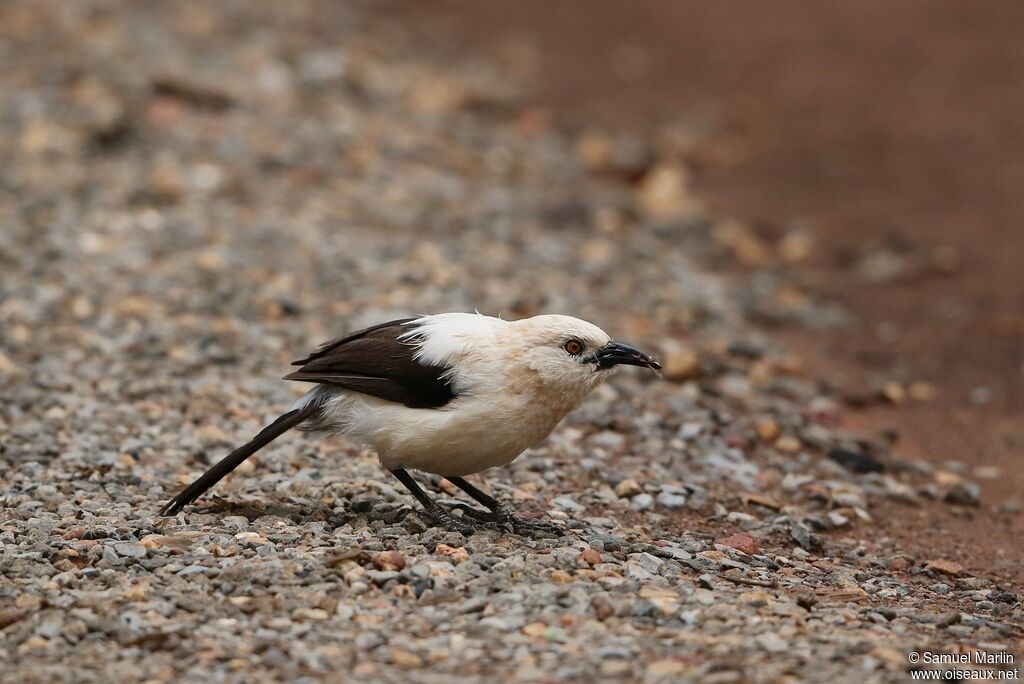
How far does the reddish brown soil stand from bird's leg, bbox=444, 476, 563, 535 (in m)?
2.16

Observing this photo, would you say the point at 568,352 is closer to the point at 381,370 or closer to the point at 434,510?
the point at 381,370

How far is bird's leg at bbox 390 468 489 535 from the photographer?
20.2 ft

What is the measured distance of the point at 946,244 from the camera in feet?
42.0

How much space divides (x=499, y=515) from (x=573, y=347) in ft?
3.00

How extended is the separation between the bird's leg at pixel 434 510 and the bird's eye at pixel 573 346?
947mm

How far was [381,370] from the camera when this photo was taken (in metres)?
6.14

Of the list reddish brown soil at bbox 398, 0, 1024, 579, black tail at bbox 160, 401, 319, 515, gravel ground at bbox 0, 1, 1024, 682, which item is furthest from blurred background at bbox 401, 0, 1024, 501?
black tail at bbox 160, 401, 319, 515

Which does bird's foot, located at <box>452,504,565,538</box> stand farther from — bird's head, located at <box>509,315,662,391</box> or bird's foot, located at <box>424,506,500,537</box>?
bird's head, located at <box>509,315,662,391</box>

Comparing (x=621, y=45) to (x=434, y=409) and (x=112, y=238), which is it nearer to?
(x=112, y=238)

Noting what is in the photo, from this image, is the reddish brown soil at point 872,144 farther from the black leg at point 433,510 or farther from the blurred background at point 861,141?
the black leg at point 433,510

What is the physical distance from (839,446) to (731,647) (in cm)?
378

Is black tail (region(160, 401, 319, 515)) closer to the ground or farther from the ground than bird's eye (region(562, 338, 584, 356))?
closer to the ground

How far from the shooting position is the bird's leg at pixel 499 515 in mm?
6254

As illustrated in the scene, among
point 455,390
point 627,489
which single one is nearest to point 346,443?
point 627,489
